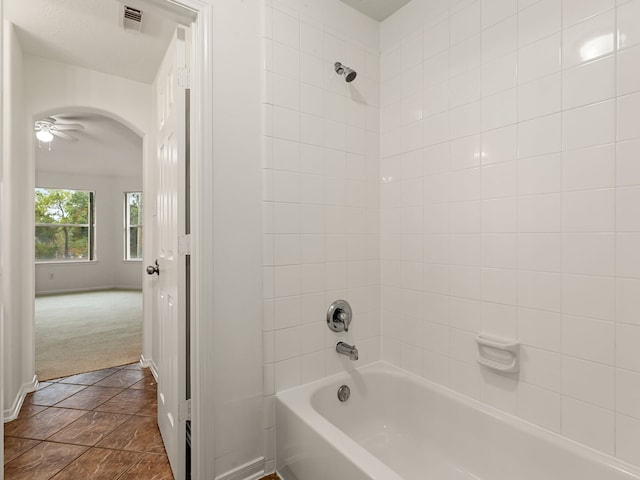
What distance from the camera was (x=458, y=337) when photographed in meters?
1.63

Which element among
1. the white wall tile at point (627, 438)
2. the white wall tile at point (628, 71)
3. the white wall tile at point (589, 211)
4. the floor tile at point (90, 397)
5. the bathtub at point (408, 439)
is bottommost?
the floor tile at point (90, 397)

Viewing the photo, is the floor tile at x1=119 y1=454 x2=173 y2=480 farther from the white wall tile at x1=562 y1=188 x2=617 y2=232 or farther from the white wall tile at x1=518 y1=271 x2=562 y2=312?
the white wall tile at x1=562 y1=188 x2=617 y2=232

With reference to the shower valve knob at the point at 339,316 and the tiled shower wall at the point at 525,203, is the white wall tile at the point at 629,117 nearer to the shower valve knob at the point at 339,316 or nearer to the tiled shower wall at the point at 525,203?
the tiled shower wall at the point at 525,203

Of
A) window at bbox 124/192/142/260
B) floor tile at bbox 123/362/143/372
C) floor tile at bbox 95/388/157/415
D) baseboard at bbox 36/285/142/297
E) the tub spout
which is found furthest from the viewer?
window at bbox 124/192/142/260

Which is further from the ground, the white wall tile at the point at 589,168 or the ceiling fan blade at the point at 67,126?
the ceiling fan blade at the point at 67,126

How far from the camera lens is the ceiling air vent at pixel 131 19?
188cm

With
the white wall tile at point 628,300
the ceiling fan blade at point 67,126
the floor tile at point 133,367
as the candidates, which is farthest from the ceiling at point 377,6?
the ceiling fan blade at point 67,126

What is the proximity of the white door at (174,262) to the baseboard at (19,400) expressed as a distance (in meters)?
1.01

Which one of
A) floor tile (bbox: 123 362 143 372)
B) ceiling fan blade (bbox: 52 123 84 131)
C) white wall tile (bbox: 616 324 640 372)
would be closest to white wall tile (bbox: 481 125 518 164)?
white wall tile (bbox: 616 324 640 372)

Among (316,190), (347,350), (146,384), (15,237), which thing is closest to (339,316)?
(347,350)

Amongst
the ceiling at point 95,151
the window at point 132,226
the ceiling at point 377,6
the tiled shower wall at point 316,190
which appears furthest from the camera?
the window at point 132,226

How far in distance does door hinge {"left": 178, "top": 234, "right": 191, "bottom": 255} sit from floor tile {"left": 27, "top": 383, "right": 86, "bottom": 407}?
181cm

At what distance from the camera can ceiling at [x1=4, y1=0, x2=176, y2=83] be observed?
1919 mm

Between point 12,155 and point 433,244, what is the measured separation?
8.76ft
